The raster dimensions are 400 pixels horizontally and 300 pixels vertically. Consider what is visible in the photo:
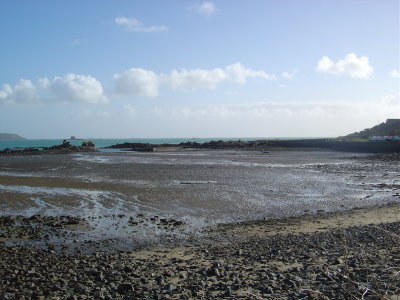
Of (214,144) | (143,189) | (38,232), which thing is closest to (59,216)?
(38,232)

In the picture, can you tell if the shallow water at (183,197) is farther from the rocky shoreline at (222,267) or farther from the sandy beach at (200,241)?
the rocky shoreline at (222,267)

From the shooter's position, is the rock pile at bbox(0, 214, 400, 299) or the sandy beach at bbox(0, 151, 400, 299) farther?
the sandy beach at bbox(0, 151, 400, 299)

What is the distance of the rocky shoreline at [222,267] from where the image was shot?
6.66m

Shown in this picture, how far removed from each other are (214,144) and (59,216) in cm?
7501

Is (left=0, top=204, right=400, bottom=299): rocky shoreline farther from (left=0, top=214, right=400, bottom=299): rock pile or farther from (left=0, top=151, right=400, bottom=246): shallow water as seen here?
(left=0, top=151, right=400, bottom=246): shallow water

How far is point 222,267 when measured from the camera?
809cm

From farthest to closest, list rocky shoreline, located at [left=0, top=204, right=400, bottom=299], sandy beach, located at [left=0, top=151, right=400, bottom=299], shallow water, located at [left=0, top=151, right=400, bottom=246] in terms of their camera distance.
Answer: shallow water, located at [left=0, top=151, right=400, bottom=246] → sandy beach, located at [left=0, top=151, right=400, bottom=299] → rocky shoreline, located at [left=0, top=204, right=400, bottom=299]

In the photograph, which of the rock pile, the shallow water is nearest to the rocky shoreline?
the rock pile

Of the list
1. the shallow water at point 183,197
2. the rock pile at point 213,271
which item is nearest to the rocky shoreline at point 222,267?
the rock pile at point 213,271

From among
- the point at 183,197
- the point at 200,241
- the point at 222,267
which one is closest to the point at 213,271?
the point at 222,267

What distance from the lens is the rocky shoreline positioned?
6656mm

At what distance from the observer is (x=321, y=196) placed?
19422 mm

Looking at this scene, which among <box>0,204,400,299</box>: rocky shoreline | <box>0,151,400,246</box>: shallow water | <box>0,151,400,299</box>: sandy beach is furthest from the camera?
<box>0,151,400,246</box>: shallow water

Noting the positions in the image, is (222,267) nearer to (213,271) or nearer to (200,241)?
(213,271)
